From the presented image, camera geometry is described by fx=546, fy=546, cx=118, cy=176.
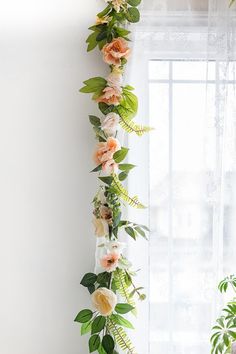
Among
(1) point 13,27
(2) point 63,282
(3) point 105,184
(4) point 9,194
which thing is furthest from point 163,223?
(1) point 13,27

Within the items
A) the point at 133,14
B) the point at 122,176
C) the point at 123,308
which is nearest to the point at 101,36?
the point at 133,14

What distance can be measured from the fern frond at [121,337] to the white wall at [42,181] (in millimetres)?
192

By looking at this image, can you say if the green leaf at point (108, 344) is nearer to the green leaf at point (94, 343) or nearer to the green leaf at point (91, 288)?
the green leaf at point (94, 343)

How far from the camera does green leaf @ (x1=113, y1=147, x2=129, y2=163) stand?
2.24 m

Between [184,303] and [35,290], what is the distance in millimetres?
647

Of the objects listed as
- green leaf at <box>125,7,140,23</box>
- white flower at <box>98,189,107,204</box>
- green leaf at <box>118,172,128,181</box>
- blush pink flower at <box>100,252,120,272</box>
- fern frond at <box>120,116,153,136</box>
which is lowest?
blush pink flower at <box>100,252,120,272</box>

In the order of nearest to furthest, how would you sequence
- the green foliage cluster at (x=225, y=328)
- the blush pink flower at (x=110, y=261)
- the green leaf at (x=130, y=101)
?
the green foliage cluster at (x=225, y=328) → the blush pink flower at (x=110, y=261) → the green leaf at (x=130, y=101)

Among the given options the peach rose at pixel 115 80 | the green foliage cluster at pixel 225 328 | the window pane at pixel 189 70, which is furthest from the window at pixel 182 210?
the peach rose at pixel 115 80

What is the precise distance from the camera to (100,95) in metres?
2.26

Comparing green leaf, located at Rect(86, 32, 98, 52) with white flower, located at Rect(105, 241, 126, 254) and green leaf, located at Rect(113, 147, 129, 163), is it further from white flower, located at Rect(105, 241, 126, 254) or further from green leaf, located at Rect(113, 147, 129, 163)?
white flower, located at Rect(105, 241, 126, 254)

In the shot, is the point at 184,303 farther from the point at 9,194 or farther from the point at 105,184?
the point at 9,194

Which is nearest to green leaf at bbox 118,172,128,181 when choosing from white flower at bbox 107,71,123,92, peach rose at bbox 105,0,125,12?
white flower at bbox 107,71,123,92

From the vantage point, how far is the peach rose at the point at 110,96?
87.1 inches

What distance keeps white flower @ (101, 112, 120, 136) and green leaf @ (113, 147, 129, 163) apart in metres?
0.09
